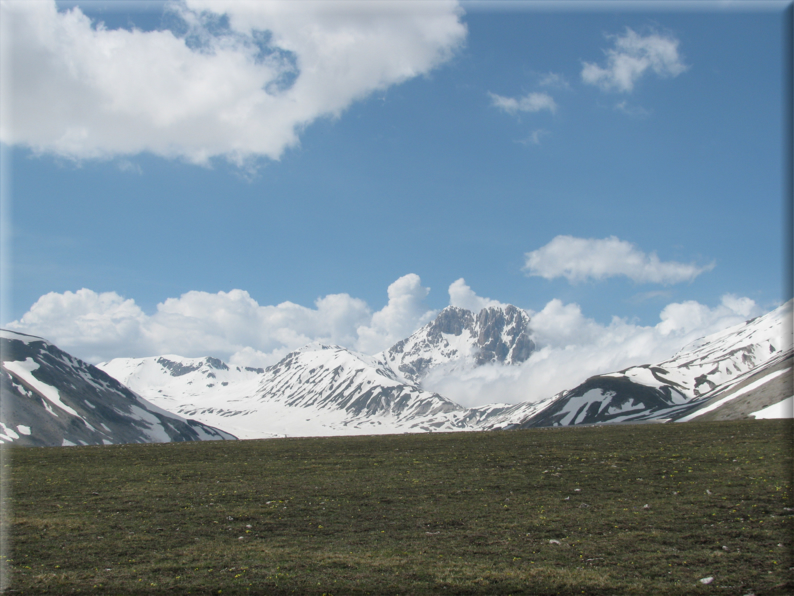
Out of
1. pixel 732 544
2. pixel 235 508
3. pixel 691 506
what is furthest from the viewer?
pixel 235 508

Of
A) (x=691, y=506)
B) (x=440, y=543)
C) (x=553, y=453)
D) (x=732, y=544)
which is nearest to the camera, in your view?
(x=732, y=544)

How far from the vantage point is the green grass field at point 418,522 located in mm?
22266

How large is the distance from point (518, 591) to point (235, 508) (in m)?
20.1

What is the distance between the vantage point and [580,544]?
2577 centimetres

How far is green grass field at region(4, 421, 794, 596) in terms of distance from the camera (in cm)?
2227

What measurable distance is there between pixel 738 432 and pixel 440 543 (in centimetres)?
4480

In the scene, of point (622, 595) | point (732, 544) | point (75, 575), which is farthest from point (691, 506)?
point (75, 575)

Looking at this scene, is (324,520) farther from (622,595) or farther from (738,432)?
(738,432)

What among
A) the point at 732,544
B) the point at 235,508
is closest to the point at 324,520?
the point at 235,508

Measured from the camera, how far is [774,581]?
21.0 m

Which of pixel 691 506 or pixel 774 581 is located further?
pixel 691 506

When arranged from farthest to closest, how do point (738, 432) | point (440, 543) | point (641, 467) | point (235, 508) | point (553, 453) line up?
point (738, 432) → point (553, 453) → point (641, 467) → point (235, 508) → point (440, 543)

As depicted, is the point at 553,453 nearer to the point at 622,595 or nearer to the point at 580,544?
the point at 580,544

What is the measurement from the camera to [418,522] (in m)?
30.4
